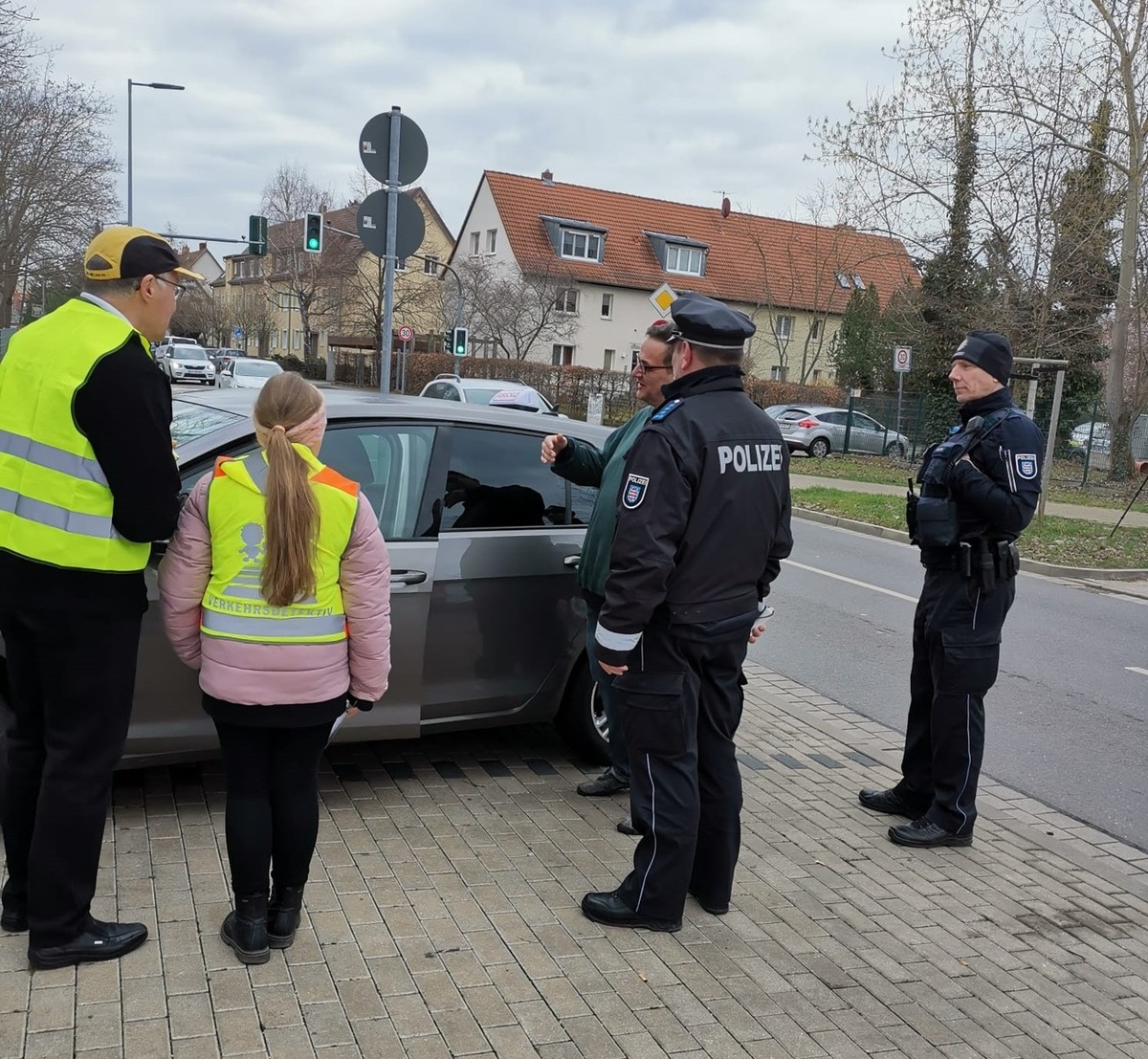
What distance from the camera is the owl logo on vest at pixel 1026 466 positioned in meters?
4.25

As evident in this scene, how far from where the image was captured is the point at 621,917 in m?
3.59

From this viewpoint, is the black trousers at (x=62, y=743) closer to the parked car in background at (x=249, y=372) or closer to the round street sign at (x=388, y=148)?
the round street sign at (x=388, y=148)

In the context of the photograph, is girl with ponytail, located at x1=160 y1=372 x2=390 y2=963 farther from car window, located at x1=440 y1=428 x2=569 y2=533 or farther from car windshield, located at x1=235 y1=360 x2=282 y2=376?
car windshield, located at x1=235 y1=360 x2=282 y2=376

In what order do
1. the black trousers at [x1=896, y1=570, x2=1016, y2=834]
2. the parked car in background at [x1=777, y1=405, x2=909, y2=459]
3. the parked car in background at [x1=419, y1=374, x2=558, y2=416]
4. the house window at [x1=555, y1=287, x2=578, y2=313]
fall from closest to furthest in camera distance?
the black trousers at [x1=896, y1=570, x2=1016, y2=834], the parked car in background at [x1=419, y1=374, x2=558, y2=416], the parked car in background at [x1=777, y1=405, x2=909, y2=459], the house window at [x1=555, y1=287, x2=578, y2=313]

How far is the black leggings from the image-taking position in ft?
10.2

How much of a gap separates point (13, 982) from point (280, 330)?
283ft

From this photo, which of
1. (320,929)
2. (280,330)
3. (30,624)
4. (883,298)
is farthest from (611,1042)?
(280,330)

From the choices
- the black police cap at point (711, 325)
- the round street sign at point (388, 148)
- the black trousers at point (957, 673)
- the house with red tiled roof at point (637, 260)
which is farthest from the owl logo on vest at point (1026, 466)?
the house with red tiled roof at point (637, 260)

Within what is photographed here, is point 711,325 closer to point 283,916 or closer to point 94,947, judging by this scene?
point 283,916

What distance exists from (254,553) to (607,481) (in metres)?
1.59

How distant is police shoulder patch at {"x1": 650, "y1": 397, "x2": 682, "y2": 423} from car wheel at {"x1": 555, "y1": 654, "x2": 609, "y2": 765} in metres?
1.59

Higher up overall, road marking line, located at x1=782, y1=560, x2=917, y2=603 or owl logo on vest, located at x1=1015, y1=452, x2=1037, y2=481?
owl logo on vest, located at x1=1015, y1=452, x2=1037, y2=481

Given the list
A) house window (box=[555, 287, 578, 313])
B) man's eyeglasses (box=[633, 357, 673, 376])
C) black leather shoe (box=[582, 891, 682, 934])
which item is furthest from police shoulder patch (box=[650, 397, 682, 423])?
house window (box=[555, 287, 578, 313])

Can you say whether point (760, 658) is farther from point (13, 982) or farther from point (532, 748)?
point (13, 982)
